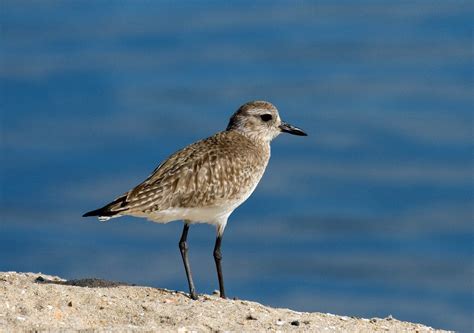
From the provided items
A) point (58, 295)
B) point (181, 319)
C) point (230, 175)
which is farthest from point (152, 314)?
point (230, 175)

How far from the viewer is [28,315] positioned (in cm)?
901

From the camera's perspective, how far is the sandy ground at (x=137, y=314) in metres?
8.95

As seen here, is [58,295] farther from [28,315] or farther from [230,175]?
[230,175]

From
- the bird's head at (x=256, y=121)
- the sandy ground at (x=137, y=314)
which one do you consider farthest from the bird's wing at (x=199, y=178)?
the sandy ground at (x=137, y=314)

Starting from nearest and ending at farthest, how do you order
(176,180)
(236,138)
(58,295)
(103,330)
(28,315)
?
(103,330), (28,315), (58,295), (176,180), (236,138)

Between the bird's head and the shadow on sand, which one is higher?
the bird's head

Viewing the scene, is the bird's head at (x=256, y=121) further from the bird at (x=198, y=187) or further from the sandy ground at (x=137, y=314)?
the sandy ground at (x=137, y=314)

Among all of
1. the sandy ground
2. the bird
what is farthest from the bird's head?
the sandy ground

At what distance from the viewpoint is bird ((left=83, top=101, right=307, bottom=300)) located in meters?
10.8

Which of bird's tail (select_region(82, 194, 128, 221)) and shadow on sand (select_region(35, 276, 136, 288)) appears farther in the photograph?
shadow on sand (select_region(35, 276, 136, 288))

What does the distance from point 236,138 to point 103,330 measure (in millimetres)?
4125

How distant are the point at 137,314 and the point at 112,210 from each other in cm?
150

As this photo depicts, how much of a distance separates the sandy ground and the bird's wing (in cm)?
93

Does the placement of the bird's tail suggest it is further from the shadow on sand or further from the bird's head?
the bird's head
